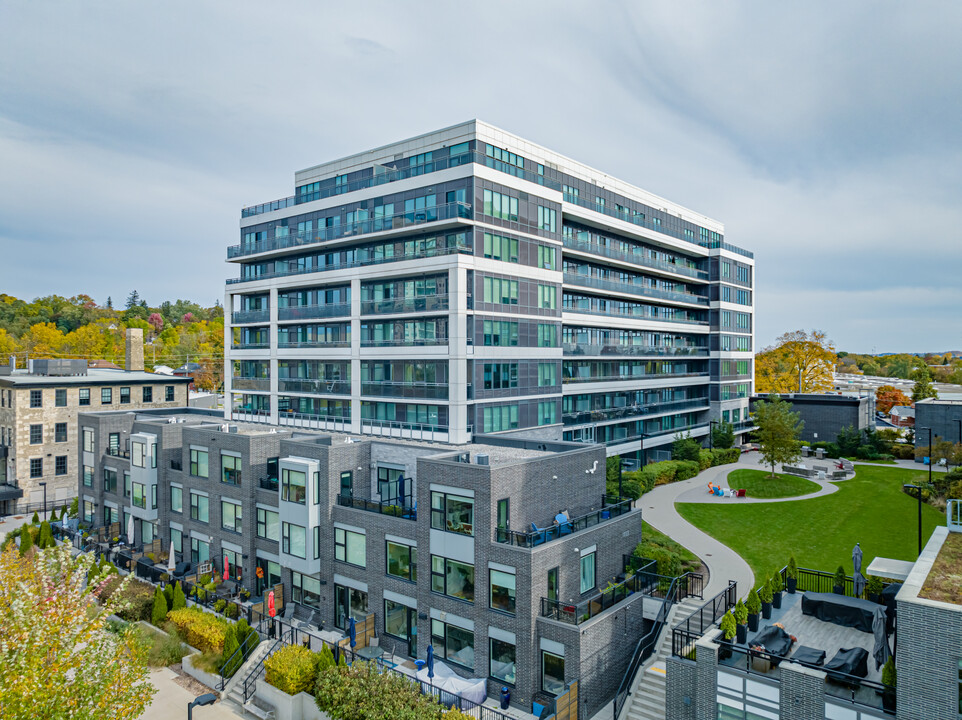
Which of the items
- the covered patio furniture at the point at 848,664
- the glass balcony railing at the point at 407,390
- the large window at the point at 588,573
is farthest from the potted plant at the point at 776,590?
the glass balcony railing at the point at 407,390

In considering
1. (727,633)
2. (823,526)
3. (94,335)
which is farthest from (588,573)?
(94,335)

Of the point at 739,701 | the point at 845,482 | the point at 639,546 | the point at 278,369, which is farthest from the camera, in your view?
the point at 845,482

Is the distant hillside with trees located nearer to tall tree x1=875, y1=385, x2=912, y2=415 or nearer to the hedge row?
the hedge row

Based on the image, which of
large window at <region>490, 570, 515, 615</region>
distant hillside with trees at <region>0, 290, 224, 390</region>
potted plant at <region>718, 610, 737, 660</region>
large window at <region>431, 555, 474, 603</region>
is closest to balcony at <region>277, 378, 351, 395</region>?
large window at <region>431, 555, 474, 603</region>

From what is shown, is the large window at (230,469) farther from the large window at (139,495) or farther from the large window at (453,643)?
the large window at (453,643)

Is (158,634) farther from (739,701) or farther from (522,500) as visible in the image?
(739,701)

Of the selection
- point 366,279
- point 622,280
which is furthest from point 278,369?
point 622,280

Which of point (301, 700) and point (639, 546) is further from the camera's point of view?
point (639, 546)
